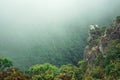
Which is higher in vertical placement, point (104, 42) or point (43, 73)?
point (104, 42)

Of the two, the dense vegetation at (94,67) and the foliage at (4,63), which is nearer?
the dense vegetation at (94,67)

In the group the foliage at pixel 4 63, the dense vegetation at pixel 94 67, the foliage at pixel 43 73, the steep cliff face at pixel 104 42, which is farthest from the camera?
the foliage at pixel 4 63

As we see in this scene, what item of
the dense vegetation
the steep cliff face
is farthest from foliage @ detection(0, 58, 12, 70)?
the steep cliff face

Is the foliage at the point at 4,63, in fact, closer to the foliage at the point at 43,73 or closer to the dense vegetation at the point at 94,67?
the dense vegetation at the point at 94,67

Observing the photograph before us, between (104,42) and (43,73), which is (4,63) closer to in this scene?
(43,73)

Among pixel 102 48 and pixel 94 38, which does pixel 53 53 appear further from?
pixel 102 48

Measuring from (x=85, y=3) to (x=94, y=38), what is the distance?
96743 mm

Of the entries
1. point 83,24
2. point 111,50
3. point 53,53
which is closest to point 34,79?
point 111,50

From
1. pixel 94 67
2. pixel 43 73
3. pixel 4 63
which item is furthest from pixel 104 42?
pixel 4 63

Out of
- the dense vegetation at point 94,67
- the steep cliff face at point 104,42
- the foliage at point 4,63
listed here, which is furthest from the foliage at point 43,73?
the steep cliff face at point 104,42

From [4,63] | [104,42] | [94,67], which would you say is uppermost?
[104,42]

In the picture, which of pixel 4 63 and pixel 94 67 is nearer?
pixel 94 67

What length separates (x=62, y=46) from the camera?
424 feet

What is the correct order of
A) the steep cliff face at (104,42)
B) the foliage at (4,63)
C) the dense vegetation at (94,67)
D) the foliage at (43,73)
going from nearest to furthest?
the dense vegetation at (94,67) < the foliage at (43,73) < the steep cliff face at (104,42) < the foliage at (4,63)
